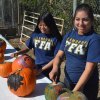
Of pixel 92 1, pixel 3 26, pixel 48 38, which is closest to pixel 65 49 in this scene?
pixel 48 38

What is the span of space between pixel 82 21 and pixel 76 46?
0.73 feet

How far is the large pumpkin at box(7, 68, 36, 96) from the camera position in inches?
86.2

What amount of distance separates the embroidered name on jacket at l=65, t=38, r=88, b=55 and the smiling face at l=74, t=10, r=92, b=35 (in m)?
0.11

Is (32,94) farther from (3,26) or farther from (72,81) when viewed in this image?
(3,26)

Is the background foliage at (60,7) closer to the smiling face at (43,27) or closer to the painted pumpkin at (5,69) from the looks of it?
the smiling face at (43,27)

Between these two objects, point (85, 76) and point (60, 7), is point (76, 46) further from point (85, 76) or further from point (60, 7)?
point (60, 7)

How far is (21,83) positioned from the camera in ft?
7.23

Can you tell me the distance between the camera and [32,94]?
227 cm

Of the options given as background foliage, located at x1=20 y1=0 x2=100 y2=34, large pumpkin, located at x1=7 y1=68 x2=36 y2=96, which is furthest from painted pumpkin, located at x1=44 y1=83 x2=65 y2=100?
background foliage, located at x1=20 y1=0 x2=100 y2=34

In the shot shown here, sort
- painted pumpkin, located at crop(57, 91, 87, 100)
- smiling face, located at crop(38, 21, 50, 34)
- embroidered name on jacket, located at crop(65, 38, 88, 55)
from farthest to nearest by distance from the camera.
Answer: smiling face, located at crop(38, 21, 50, 34) → embroidered name on jacket, located at crop(65, 38, 88, 55) → painted pumpkin, located at crop(57, 91, 87, 100)

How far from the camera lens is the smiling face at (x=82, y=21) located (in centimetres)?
237

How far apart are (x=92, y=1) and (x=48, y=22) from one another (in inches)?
143

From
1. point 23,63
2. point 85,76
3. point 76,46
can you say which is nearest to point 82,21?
point 76,46

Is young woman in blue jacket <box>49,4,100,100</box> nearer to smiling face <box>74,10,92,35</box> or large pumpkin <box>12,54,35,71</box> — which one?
smiling face <box>74,10,92,35</box>
